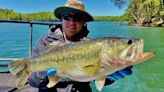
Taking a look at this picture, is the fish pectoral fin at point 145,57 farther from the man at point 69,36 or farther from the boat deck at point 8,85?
the boat deck at point 8,85

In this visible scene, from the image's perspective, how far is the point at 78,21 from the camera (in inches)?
177

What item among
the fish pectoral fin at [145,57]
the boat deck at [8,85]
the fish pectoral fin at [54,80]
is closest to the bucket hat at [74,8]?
the fish pectoral fin at [54,80]

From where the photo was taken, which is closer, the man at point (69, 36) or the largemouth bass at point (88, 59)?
the largemouth bass at point (88, 59)

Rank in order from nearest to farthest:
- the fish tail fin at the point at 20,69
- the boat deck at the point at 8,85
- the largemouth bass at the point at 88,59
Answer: the largemouth bass at the point at 88,59
the fish tail fin at the point at 20,69
the boat deck at the point at 8,85

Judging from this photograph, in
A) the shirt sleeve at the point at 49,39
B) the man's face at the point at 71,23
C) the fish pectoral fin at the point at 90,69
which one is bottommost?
the fish pectoral fin at the point at 90,69

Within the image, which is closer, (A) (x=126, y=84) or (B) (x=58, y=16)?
(B) (x=58, y=16)

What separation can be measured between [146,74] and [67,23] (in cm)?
1346

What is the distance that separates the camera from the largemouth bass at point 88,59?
356cm

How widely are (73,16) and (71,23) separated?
103 mm

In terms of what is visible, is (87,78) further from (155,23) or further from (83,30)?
(155,23)

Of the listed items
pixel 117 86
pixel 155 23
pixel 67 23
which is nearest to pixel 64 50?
pixel 67 23

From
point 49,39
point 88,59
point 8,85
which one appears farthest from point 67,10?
point 8,85

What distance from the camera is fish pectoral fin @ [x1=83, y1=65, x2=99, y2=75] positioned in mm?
3605

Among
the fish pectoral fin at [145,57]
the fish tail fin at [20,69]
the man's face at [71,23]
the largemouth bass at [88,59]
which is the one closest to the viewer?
the fish pectoral fin at [145,57]
